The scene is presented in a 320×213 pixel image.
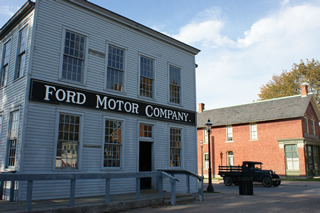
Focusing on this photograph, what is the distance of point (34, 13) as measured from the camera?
11.0 meters

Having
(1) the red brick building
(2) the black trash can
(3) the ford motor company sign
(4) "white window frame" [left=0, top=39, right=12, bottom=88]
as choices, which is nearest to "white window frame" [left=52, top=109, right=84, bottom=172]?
(3) the ford motor company sign

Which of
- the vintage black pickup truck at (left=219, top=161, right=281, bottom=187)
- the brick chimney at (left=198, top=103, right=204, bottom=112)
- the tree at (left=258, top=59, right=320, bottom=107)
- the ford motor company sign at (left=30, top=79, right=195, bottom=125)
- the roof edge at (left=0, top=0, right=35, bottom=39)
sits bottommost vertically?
the vintage black pickup truck at (left=219, top=161, right=281, bottom=187)

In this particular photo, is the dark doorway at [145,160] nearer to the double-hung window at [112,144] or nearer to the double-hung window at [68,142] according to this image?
the double-hung window at [112,144]

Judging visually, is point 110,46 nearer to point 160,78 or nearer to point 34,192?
point 160,78

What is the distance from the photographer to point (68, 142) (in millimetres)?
11312

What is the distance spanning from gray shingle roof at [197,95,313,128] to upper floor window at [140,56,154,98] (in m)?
22.7

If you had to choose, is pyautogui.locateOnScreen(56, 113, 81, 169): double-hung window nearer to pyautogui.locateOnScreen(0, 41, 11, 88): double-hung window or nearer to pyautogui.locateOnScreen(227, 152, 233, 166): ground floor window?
pyautogui.locateOnScreen(0, 41, 11, 88): double-hung window

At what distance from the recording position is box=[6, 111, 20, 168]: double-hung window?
10.8m

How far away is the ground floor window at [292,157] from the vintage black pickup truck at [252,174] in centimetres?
903

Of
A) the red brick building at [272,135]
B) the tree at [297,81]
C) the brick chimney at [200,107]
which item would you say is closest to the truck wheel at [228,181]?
the red brick building at [272,135]

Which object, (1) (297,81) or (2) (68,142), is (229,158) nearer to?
(1) (297,81)

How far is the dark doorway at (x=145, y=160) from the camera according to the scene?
14.1 m

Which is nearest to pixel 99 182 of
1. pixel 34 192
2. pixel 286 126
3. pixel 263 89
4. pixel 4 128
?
pixel 34 192

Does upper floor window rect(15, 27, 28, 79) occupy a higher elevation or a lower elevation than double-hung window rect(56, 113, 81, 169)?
higher
